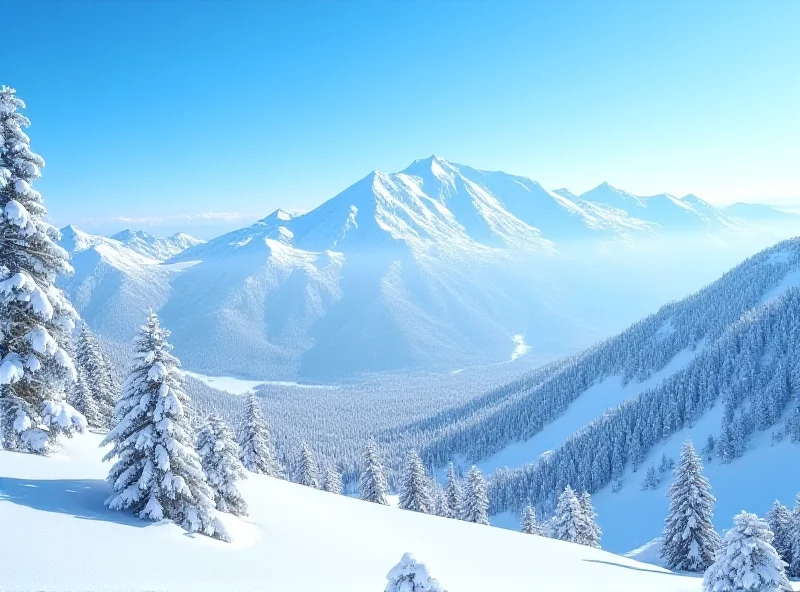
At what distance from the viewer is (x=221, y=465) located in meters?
22.2

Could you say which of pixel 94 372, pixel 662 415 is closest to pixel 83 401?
pixel 94 372

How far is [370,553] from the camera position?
20406 mm

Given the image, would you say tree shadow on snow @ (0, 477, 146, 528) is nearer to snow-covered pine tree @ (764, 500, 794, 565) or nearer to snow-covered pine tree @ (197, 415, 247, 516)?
snow-covered pine tree @ (197, 415, 247, 516)

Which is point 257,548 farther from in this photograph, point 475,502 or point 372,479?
point 475,502

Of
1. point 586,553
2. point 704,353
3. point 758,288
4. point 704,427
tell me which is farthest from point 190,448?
point 758,288

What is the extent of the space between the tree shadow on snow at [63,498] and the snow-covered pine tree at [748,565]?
81.0 ft

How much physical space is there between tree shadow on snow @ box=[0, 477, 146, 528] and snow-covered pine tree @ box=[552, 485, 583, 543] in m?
44.8

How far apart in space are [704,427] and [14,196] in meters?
126

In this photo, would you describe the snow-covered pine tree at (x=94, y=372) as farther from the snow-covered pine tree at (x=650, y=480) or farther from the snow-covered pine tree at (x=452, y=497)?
the snow-covered pine tree at (x=650, y=480)

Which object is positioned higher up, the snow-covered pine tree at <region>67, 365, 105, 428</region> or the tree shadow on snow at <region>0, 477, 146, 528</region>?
the snow-covered pine tree at <region>67, 365, 105, 428</region>

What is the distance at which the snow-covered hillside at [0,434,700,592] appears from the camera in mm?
12266

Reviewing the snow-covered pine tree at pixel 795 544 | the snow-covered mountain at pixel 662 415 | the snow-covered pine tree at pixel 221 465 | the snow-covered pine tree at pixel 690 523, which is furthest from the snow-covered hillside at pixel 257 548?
the snow-covered mountain at pixel 662 415

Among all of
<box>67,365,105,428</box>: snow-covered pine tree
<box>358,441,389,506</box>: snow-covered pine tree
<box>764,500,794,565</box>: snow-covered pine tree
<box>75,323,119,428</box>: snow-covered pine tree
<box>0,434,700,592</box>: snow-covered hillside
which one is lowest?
<box>0,434,700,592</box>: snow-covered hillside

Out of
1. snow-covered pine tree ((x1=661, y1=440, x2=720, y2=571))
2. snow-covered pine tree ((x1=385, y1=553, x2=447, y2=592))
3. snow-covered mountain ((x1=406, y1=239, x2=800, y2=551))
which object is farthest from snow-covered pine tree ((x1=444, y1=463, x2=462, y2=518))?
snow-covered pine tree ((x1=385, y1=553, x2=447, y2=592))
